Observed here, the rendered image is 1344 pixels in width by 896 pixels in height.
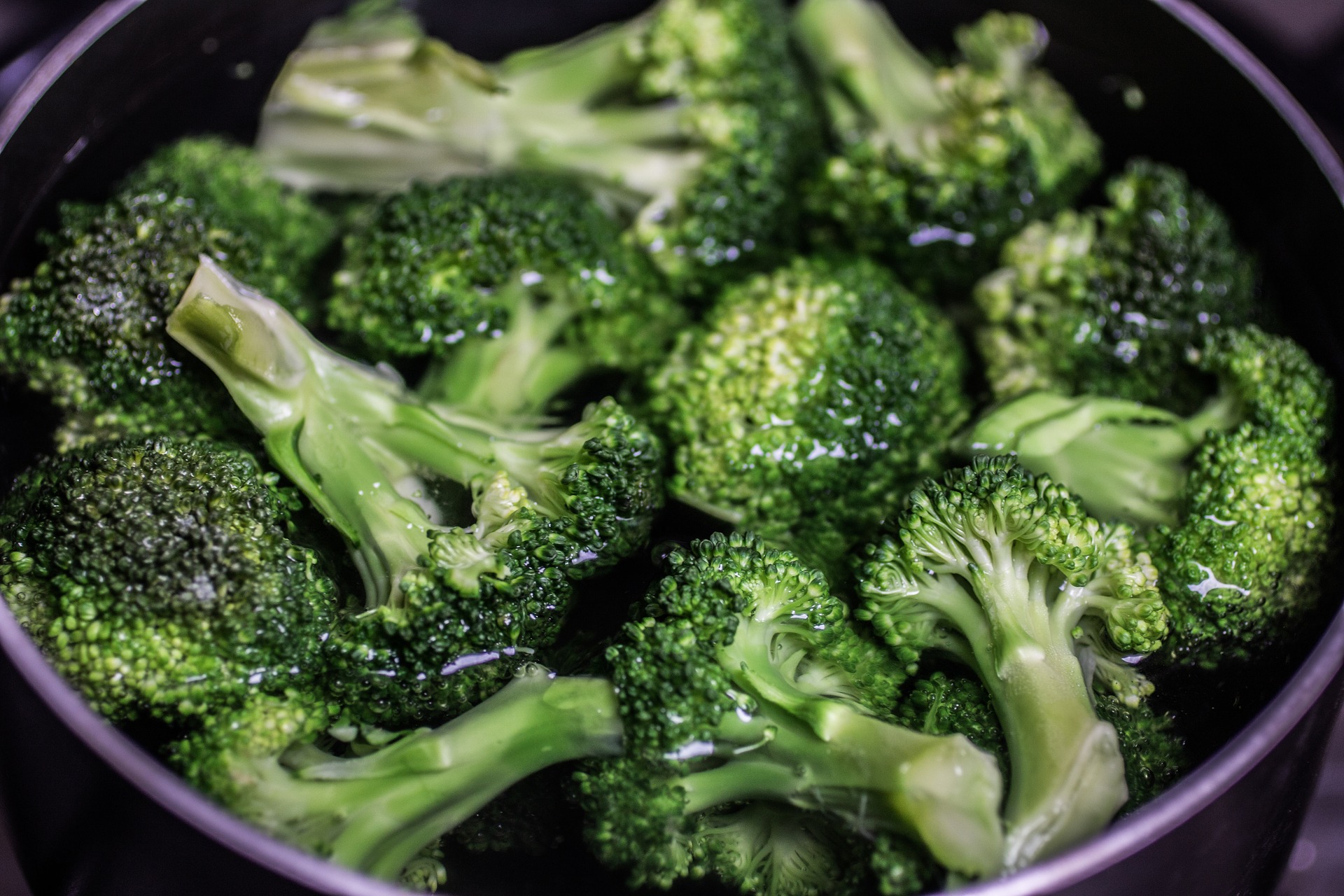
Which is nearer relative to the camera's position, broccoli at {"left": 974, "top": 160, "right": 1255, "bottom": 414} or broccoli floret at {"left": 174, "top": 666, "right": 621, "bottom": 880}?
broccoli floret at {"left": 174, "top": 666, "right": 621, "bottom": 880}

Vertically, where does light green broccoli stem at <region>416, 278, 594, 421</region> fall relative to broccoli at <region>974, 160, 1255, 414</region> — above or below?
below

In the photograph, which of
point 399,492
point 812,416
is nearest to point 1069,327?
point 812,416

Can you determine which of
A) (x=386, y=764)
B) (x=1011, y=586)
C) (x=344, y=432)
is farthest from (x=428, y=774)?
(x=1011, y=586)

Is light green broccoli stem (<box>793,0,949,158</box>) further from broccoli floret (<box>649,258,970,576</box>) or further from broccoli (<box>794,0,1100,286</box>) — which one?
broccoli floret (<box>649,258,970,576</box>)

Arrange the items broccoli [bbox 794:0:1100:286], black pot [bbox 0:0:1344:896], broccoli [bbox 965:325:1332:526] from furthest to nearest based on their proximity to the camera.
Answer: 1. broccoli [bbox 794:0:1100:286]
2. broccoli [bbox 965:325:1332:526]
3. black pot [bbox 0:0:1344:896]

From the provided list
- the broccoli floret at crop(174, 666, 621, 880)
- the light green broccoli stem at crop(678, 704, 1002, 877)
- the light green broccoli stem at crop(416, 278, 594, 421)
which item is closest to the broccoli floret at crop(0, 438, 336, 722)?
the broccoli floret at crop(174, 666, 621, 880)

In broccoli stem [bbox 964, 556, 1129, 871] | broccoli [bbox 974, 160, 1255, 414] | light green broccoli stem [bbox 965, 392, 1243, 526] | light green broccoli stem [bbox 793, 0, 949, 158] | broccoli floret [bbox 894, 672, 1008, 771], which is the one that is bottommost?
broccoli floret [bbox 894, 672, 1008, 771]
